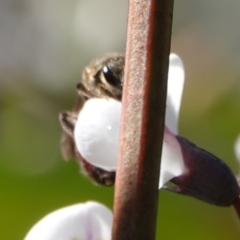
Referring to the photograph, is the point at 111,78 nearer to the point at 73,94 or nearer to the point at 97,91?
the point at 97,91

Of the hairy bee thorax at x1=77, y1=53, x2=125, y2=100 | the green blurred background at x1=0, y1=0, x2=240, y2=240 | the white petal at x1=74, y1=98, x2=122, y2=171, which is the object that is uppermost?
the hairy bee thorax at x1=77, y1=53, x2=125, y2=100

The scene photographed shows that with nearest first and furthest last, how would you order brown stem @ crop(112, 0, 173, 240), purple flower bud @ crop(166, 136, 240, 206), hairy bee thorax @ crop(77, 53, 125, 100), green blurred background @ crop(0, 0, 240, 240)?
1. brown stem @ crop(112, 0, 173, 240)
2. purple flower bud @ crop(166, 136, 240, 206)
3. hairy bee thorax @ crop(77, 53, 125, 100)
4. green blurred background @ crop(0, 0, 240, 240)

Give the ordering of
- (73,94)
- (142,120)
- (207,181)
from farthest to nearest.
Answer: (73,94) < (207,181) < (142,120)

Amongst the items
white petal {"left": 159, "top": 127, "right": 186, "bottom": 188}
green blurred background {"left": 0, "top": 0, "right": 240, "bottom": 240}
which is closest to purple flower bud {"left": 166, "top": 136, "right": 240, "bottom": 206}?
white petal {"left": 159, "top": 127, "right": 186, "bottom": 188}

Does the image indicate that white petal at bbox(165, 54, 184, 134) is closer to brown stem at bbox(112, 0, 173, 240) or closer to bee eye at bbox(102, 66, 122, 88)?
bee eye at bbox(102, 66, 122, 88)

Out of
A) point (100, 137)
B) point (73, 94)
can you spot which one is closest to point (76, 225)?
point (100, 137)

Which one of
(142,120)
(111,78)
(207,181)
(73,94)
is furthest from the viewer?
(73,94)

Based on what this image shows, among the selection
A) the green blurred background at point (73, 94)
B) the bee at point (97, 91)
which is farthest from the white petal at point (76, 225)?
the green blurred background at point (73, 94)
